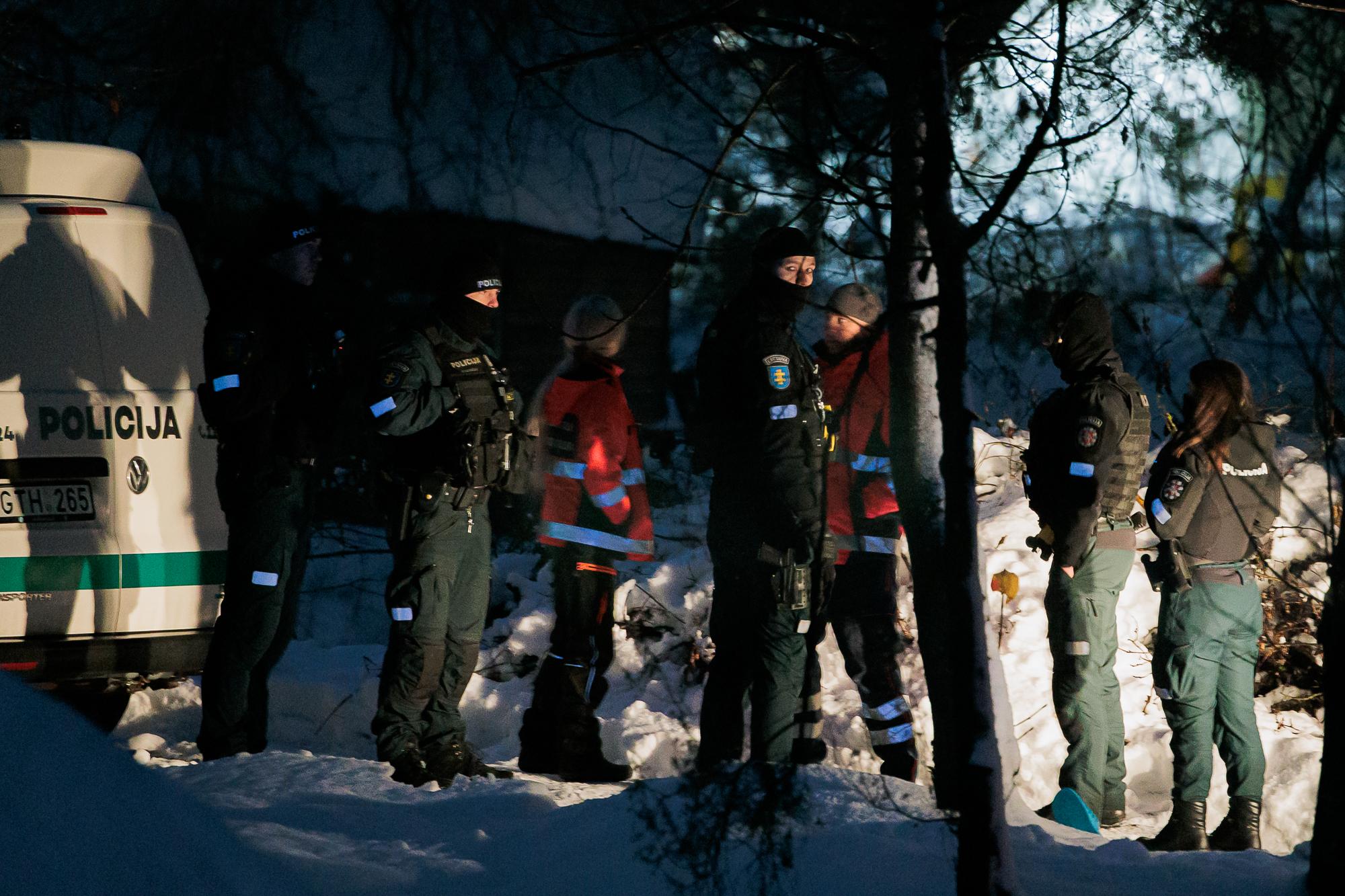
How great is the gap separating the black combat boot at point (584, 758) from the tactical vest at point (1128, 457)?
7.63ft

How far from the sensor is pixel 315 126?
850cm

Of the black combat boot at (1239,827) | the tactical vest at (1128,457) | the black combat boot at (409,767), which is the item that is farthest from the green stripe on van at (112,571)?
the black combat boot at (1239,827)

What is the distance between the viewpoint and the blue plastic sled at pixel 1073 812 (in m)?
4.72

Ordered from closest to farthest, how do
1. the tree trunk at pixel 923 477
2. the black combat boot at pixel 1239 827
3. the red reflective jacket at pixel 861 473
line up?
the tree trunk at pixel 923 477 → the black combat boot at pixel 1239 827 → the red reflective jacket at pixel 861 473

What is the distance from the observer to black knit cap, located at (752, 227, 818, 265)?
457cm

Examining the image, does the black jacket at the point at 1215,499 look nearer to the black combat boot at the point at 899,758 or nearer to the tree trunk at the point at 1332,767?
the black combat boot at the point at 899,758

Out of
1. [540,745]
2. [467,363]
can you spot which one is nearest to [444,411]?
[467,363]

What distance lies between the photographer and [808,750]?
5.12 metres

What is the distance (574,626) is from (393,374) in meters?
1.48

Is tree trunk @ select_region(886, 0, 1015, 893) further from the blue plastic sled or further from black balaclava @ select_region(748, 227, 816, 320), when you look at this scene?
the blue plastic sled

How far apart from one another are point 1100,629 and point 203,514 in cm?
364

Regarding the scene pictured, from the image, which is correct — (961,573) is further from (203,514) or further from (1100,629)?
(203,514)

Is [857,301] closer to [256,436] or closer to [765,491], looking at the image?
[765,491]

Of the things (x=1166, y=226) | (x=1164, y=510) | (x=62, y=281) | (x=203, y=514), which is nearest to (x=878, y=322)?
(x=1166, y=226)
